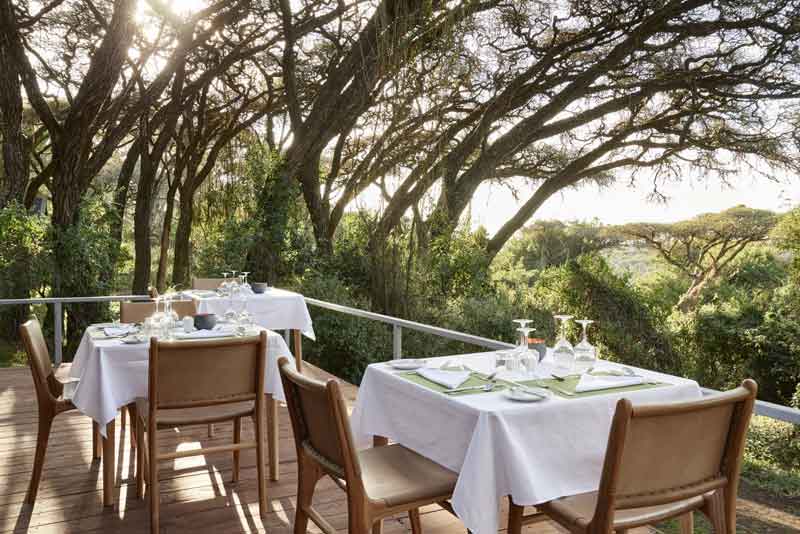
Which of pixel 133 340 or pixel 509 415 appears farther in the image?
pixel 133 340

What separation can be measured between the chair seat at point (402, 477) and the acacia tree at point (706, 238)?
16.7 m

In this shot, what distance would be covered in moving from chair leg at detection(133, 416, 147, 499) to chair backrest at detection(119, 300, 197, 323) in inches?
49.8

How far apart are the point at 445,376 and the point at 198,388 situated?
3.75 feet

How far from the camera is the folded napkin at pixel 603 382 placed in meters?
2.32

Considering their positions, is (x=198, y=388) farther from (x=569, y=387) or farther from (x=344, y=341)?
(x=344, y=341)

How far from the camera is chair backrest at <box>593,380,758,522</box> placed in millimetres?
1761

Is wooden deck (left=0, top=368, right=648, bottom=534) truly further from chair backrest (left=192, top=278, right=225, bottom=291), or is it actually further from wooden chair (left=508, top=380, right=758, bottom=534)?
chair backrest (left=192, top=278, right=225, bottom=291)

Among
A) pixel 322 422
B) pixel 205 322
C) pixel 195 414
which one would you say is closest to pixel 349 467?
pixel 322 422

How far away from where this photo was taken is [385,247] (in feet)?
24.9

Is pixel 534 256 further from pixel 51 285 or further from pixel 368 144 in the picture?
pixel 51 285

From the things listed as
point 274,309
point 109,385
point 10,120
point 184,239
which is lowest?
point 109,385

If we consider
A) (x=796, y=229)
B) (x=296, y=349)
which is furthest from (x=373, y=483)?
(x=796, y=229)

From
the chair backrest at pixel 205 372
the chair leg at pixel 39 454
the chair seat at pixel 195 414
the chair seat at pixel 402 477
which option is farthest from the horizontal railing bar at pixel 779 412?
the chair leg at pixel 39 454

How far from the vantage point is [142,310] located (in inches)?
178
